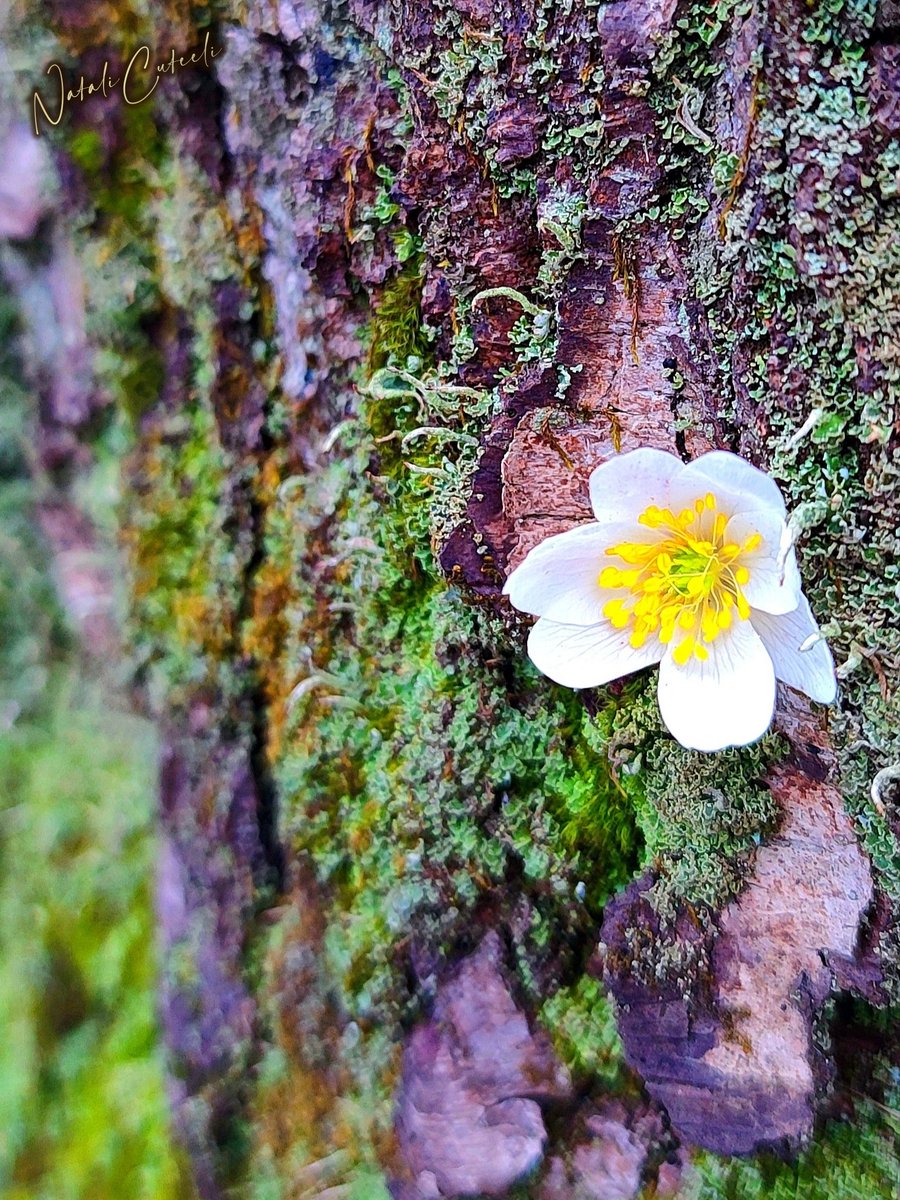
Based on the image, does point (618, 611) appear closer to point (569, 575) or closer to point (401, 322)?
point (569, 575)

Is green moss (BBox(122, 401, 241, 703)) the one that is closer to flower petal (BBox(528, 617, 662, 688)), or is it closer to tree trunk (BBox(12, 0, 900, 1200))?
tree trunk (BBox(12, 0, 900, 1200))

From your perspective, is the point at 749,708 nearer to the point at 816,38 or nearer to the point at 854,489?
the point at 854,489

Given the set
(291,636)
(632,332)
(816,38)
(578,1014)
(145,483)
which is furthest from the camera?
(145,483)

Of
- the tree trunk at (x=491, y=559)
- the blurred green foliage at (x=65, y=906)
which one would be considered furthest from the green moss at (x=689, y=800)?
the blurred green foliage at (x=65, y=906)

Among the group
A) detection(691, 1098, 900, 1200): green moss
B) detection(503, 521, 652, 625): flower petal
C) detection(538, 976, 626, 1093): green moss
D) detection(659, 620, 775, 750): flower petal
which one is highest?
detection(503, 521, 652, 625): flower petal

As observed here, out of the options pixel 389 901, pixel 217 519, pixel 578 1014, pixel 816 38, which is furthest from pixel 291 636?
pixel 816 38

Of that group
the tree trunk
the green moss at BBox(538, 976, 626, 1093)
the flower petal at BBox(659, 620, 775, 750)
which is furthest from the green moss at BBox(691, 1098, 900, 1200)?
the flower petal at BBox(659, 620, 775, 750)

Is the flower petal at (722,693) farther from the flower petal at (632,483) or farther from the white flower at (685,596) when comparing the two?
the flower petal at (632,483)
